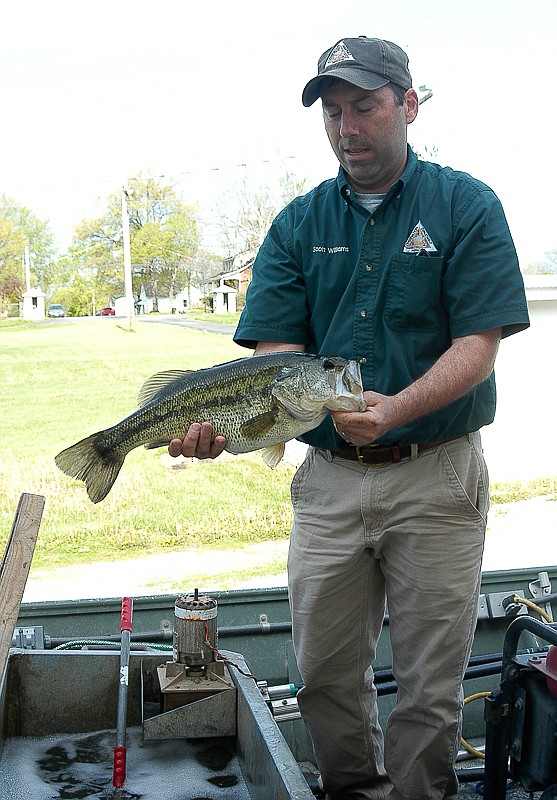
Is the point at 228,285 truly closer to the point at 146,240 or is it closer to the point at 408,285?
the point at 146,240

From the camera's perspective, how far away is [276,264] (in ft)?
8.79

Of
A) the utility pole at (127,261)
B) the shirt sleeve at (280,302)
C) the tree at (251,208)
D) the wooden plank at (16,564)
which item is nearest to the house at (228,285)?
the tree at (251,208)

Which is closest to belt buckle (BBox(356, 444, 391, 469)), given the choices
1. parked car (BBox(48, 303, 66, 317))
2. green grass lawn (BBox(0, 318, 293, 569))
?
green grass lawn (BBox(0, 318, 293, 569))

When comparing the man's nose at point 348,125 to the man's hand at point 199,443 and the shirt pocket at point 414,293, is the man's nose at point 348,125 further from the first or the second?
the man's hand at point 199,443

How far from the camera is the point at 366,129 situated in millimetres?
2461

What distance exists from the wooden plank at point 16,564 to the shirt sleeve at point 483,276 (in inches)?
45.5

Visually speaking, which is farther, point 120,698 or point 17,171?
point 17,171

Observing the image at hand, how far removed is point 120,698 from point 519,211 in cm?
534

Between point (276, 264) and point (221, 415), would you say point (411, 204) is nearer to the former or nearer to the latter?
point (276, 264)

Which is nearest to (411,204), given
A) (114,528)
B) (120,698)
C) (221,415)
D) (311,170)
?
(221,415)

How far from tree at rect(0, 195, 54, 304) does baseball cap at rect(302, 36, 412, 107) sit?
362cm

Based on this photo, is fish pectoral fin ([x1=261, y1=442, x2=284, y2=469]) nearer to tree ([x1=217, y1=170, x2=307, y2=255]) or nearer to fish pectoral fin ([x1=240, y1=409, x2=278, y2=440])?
fish pectoral fin ([x1=240, y1=409, x2=278, y2=440])

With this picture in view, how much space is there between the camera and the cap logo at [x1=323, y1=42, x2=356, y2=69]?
2450 mm

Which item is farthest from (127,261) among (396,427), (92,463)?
(396,427)
